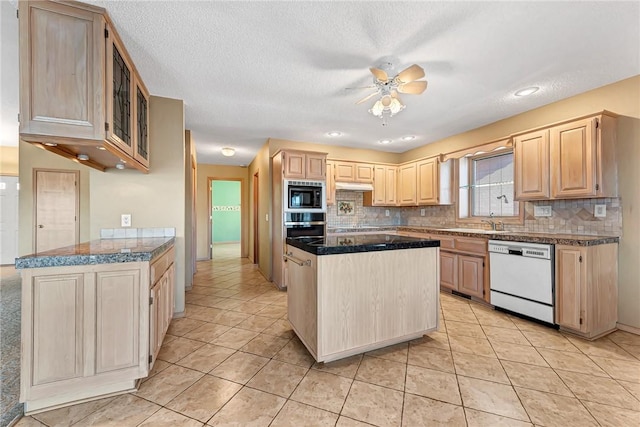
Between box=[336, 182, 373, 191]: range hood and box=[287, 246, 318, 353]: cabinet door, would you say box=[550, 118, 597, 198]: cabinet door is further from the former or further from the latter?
box=[287, 246, 318, 353]: cabinet door

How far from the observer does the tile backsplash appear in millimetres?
2654

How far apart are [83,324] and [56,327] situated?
125 millimetres

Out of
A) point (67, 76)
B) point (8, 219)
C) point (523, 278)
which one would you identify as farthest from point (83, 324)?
point (8, 219)

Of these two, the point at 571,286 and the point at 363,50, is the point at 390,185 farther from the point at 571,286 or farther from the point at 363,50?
the point at 363,50

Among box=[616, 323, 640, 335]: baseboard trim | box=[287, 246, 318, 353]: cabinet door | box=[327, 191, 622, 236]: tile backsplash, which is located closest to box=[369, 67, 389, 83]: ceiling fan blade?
box=[287, 246, 318, 353]: cabinet door

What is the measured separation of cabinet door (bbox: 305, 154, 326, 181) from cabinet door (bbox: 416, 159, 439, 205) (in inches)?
69.6

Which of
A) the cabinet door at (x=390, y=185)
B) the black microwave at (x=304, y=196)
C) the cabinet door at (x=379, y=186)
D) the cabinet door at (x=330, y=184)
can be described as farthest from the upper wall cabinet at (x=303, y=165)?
the cabinet door at (x=390, y=185)

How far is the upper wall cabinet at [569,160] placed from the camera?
8.23ft

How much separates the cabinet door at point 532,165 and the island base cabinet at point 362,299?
1.66 m

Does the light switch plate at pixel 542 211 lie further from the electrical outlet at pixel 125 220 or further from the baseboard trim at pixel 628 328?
the electrical outlet at pixel 125 220

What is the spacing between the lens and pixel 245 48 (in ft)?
6.70

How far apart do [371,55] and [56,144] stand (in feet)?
7.55

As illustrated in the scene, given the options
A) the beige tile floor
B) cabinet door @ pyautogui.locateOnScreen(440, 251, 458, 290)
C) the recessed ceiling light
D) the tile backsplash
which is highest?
the recessed ceiling light

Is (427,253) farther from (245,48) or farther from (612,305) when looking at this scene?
(245,48)
